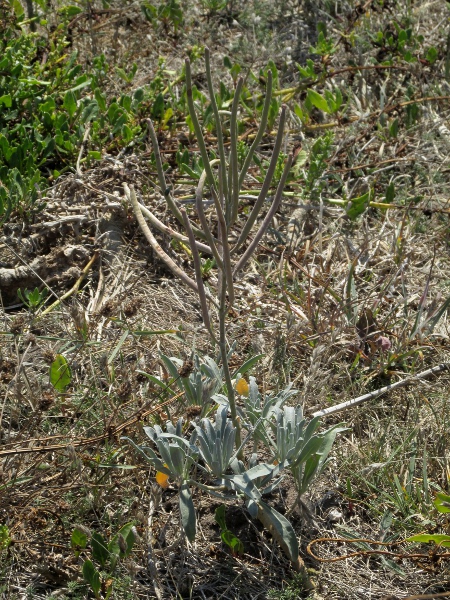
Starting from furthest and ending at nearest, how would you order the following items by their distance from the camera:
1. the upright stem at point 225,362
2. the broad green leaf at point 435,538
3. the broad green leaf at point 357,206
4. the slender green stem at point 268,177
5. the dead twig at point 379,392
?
the broad green leaf at point 357,206
the dead twig at point 379,392
the broad green leaf at point 435,538
the upright stem at point 225,362
the slender green stem at point 268,177

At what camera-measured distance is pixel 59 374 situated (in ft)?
8.29

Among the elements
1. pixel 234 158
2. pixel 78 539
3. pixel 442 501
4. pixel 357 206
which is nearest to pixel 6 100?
pixel 357 206

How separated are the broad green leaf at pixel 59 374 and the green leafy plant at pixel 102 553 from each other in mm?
583

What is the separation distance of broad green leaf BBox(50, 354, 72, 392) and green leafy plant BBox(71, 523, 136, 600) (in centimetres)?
58

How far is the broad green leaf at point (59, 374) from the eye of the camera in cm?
252

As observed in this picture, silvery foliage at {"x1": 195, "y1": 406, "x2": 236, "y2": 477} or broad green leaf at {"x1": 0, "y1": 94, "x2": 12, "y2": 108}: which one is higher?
broad green leaf at {"x1": 0, "y1": 94, "x2": 12, "y2": 108}

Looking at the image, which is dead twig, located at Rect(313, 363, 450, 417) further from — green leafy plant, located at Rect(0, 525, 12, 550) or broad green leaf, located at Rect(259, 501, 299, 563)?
green leafy plant, located at Rect(0, 525, 12, 550)

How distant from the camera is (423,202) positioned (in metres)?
3.56

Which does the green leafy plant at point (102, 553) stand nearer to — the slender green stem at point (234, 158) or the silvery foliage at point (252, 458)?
the silvery foliage at point (252, 458)

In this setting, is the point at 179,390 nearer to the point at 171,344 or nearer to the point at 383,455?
the point at 171,344

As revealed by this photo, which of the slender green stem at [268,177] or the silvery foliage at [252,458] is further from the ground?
the slender green stem at [268,177]

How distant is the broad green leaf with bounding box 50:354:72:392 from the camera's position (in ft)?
8.27

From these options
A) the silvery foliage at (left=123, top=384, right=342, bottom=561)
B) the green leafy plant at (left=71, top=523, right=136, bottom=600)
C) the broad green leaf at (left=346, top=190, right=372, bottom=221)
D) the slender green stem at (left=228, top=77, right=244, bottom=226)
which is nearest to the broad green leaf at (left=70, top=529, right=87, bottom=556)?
the green leafy plant at (left=71, top=523, right=136, bottom=600)

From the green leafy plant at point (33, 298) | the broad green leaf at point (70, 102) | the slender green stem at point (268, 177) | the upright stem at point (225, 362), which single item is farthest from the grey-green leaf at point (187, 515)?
the broad green leaf at point (70, 102)
